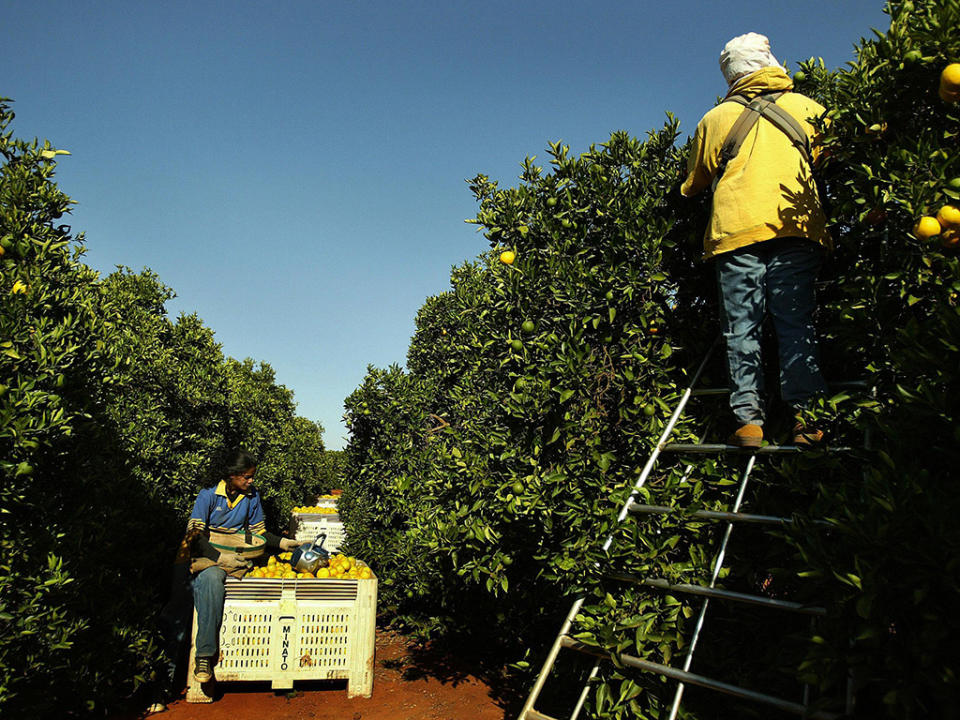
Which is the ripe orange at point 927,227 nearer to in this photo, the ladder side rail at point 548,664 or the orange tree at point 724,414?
the orange tree at point 724,414

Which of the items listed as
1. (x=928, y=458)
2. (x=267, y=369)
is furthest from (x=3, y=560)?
(x=267, y=369)

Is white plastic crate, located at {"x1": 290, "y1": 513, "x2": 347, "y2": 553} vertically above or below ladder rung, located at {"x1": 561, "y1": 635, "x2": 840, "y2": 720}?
below

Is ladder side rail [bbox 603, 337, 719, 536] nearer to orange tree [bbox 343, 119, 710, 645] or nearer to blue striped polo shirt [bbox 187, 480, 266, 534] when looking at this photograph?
orange tree [bbox 343, 119, 710, 645]

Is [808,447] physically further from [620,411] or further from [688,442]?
[620,411]

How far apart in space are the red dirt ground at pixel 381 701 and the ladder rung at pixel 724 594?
2636 millimetres

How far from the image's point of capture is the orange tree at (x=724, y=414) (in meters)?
1.84

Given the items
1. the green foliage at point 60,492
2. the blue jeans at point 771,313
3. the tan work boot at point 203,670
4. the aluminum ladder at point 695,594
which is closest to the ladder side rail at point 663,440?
the aluminum ladder at point 695,594

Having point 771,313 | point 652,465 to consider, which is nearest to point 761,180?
point 771,313

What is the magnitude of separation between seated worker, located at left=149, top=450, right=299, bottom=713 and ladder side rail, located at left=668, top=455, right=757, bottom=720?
393cm

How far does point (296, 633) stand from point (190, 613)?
3.33 ft

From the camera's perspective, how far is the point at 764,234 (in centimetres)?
299

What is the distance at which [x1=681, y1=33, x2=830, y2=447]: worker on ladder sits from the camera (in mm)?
2947

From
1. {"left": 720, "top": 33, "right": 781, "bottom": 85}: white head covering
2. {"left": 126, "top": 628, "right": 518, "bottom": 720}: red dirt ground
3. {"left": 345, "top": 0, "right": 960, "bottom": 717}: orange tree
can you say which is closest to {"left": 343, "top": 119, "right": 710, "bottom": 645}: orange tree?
{"left": 345, "top": 0, "right": 960, "bottom": 717}: orange tree

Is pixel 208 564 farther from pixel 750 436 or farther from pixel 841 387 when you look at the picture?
pixel 841 387
